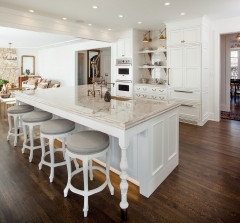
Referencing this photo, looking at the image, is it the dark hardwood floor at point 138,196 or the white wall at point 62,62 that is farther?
the white wall at point 62,62

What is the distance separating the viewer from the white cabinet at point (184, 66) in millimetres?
4836

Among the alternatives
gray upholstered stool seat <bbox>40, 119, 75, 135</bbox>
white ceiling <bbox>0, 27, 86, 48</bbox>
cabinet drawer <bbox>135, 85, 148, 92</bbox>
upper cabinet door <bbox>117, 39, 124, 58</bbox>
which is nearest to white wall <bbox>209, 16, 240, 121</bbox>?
cabinet drawer <bbox>135, 85, 148, 92</bbox>

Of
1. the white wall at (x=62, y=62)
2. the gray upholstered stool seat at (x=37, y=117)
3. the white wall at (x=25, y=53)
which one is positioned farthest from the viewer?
the white wall at (x=25, y=53)

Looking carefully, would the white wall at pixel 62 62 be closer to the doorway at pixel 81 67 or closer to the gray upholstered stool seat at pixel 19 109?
the doorway at pixel 81 67

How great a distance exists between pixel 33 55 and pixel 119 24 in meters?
8.30

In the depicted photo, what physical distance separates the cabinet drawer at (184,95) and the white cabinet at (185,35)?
123 centimetres

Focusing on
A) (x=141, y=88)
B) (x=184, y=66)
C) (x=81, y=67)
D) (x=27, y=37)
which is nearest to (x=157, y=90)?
(x=141, y=88)

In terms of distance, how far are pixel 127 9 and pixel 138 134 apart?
3142 mm

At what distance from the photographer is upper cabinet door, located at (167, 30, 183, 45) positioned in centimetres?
505

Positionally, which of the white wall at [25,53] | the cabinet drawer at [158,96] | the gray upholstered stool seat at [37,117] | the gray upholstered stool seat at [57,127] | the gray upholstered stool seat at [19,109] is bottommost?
the gray upholstered stool seat at [57,127]

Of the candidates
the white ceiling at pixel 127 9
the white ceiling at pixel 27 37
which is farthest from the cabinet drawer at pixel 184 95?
the white ceiling at pixel 27 37

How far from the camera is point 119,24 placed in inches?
214

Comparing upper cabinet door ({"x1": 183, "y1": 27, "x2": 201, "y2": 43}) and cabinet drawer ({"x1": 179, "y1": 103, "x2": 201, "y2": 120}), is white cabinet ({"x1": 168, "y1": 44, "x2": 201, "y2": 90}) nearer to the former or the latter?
upper cabinet door ({"x1": 183, "y1": 27, "x2": 201, "y2": 43})

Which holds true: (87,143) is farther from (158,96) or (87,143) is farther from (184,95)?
(158,96)
